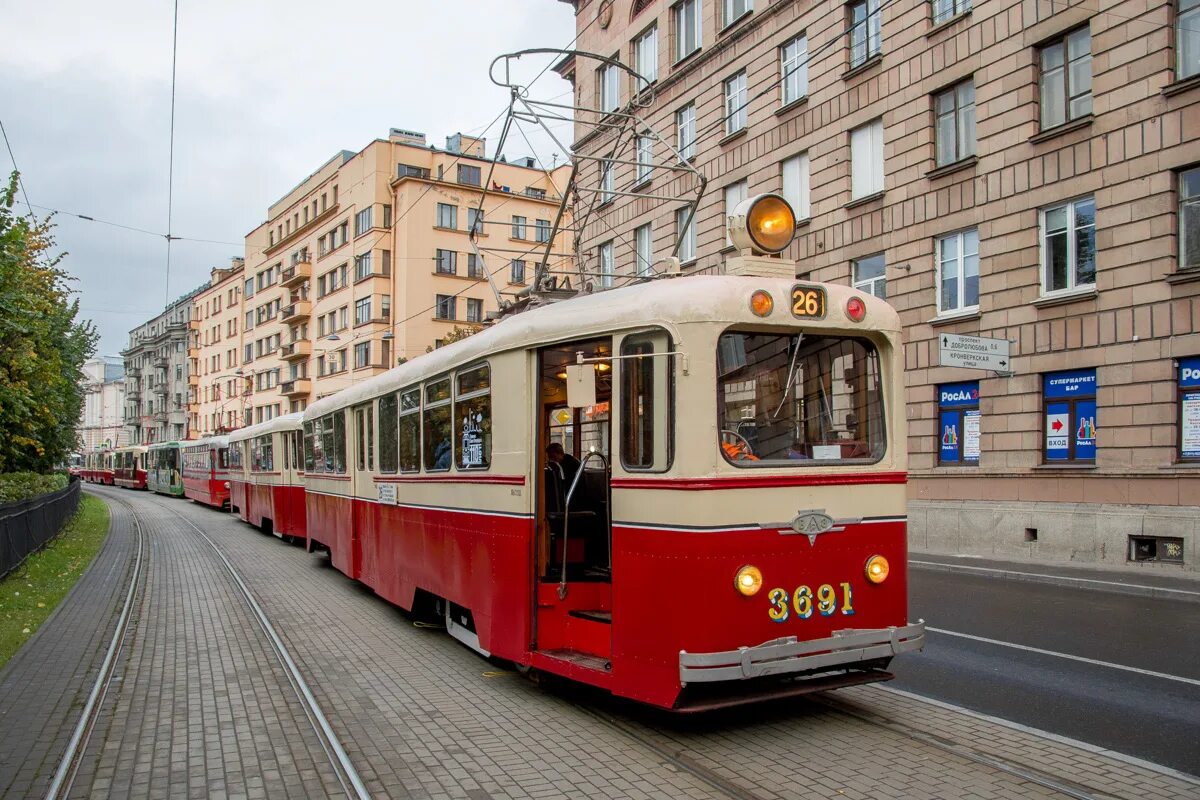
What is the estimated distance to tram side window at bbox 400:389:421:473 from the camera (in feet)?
31.7

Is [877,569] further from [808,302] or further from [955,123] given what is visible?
[955,123]

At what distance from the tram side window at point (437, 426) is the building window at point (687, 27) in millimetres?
20990

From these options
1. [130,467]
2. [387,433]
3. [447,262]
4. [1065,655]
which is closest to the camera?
[1065,655]

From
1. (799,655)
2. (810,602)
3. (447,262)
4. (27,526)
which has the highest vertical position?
(447,262)

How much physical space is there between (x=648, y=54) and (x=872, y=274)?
1244cm

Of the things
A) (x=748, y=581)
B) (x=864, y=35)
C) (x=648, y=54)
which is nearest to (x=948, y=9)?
(x=864, y=35)

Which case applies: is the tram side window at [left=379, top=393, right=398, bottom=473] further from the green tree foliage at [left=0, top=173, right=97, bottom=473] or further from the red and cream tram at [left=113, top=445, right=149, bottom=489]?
the red and cream tram at [left=113, top=445, right=149, bottom=489]

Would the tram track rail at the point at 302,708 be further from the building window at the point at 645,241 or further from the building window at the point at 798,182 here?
the building window at the point at 645,241

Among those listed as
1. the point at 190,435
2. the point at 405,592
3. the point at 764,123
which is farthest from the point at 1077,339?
the point at 190,435

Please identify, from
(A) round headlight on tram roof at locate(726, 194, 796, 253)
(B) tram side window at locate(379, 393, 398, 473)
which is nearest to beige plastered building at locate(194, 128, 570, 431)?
(B) tram side window at locate(379, 393, 398, 473)

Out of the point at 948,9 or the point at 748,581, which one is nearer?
the point at 748,581

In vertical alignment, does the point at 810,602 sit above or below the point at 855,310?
below

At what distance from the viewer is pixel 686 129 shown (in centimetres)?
2816

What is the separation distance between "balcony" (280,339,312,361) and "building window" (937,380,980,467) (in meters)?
47.8
